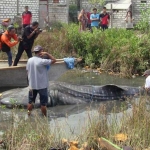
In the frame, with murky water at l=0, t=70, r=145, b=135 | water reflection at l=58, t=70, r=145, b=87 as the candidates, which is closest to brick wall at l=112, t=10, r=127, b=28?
murky water at l=0, t=70, r=145, b=135

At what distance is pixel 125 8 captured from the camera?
105 feet

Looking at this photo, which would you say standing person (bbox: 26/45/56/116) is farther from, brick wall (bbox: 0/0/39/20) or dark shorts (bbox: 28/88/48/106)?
brick wall (bbox: 0/0/39/20)

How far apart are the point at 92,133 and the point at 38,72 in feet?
9.17

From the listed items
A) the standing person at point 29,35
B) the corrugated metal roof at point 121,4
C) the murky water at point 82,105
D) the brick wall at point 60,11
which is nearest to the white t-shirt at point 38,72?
the murky water at point 82,105

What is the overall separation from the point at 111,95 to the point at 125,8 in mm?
21928

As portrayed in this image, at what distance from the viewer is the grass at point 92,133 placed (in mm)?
6328

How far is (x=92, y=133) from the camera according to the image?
6.50 m

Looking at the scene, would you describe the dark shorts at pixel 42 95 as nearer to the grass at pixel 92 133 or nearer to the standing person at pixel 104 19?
the grass at pixel 92 133

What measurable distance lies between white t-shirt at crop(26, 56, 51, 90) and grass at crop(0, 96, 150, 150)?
2.19 metres

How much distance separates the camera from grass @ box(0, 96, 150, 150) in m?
6.33

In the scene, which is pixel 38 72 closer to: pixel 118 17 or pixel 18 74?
pixel 18 74

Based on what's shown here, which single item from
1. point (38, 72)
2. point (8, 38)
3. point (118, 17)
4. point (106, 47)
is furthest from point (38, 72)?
point (118, 17)

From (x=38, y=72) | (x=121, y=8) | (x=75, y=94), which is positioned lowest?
(x=75, y=94)

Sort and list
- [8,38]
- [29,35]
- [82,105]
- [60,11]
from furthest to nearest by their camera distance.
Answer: [60,11], [8,38], [29,35], [82,105]
